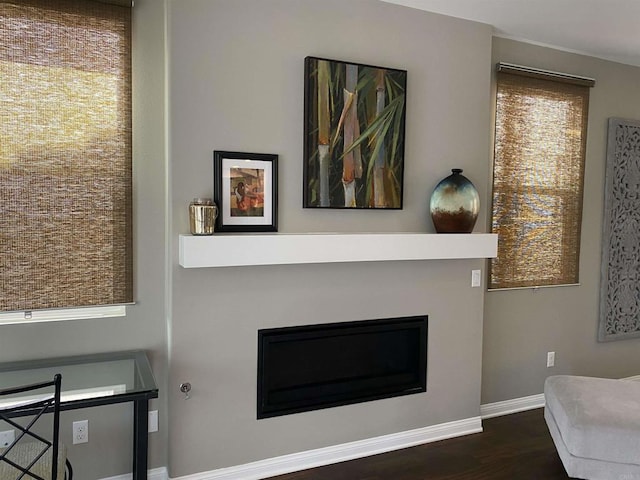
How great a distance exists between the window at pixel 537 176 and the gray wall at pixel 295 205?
0.30 meters

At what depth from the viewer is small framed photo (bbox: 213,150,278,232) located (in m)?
2.54

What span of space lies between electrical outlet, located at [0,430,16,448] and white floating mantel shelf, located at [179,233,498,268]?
1.12 metres

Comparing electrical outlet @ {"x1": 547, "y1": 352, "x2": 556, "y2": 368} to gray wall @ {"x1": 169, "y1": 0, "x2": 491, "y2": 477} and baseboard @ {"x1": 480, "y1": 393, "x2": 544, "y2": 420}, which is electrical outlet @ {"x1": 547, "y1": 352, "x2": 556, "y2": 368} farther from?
gray wall @ {"x1": 169, "y1": 0, "x2": 491, "y2": 477}

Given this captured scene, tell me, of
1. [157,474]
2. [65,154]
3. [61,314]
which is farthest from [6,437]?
[65,154]

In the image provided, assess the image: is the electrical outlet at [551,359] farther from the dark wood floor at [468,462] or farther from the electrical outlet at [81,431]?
the electrical outlet at [81,431]

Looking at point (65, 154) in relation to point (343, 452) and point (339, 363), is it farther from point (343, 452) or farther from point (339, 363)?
point (343, 452)

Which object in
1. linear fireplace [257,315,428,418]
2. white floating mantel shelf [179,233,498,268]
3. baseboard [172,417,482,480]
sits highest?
white floating mantel shelf [179,233,498,268]

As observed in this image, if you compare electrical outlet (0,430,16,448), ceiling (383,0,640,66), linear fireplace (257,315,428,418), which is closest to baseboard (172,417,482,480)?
linear fireplace (257,315,428,418)

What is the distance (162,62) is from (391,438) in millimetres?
2500

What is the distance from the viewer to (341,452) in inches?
116

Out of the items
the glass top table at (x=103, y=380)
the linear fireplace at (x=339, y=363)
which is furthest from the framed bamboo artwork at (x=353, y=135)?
the glass top table at (x=103, y=380)

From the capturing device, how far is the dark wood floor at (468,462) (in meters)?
2.80

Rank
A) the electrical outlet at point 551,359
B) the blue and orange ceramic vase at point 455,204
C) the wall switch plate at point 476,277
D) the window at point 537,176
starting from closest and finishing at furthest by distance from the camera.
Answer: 1. the blue and orange ceramic vase at point 455,204
2. the wall switch plate at point 476,277
3. the window at point 537,176
4. the electrical outlet at point 551,359

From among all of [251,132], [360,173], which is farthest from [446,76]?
[251,132]
